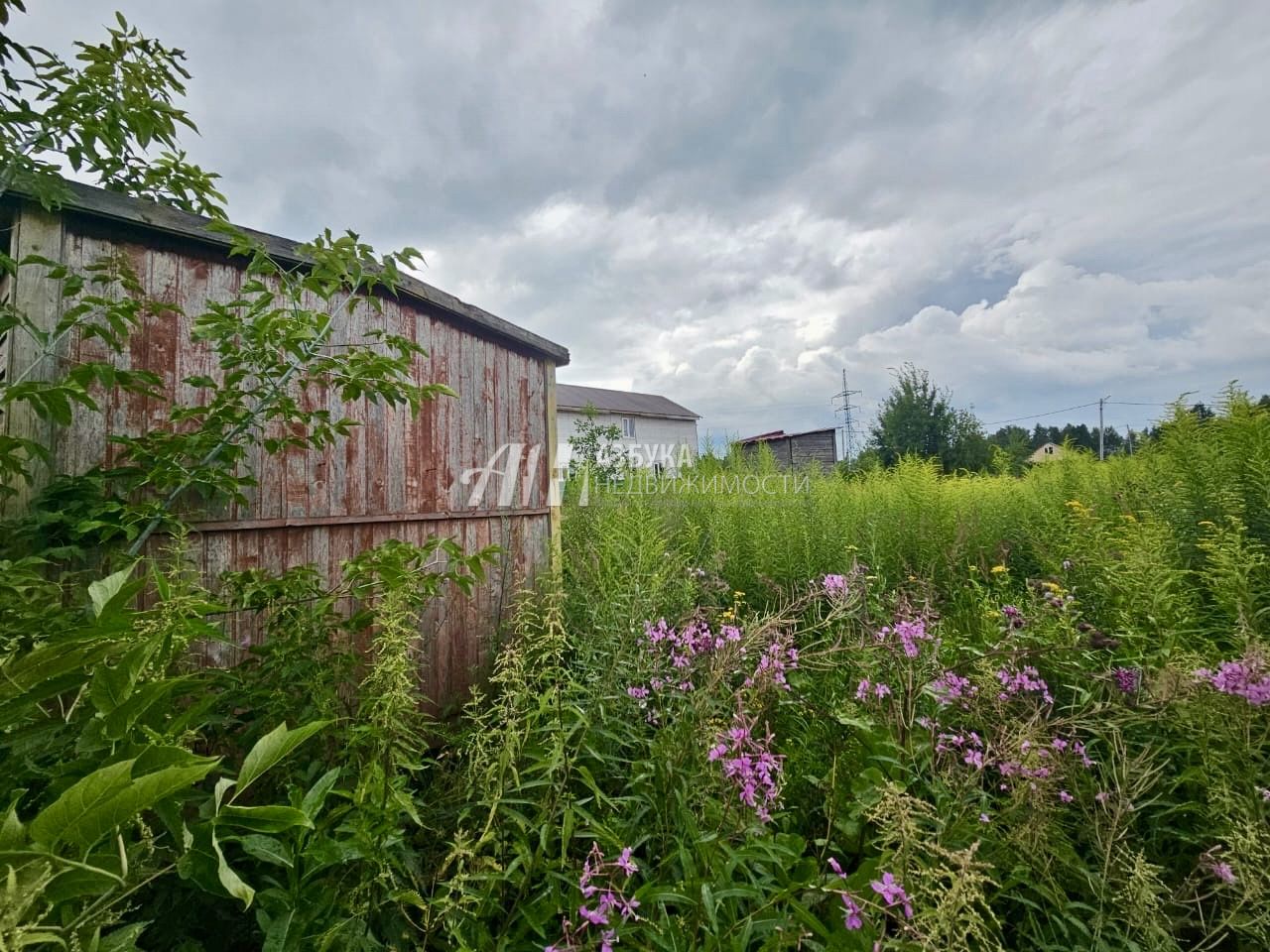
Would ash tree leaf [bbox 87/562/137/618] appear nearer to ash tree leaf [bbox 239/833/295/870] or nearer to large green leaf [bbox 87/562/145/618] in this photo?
large green leaf [bbox 87/562/145/618]

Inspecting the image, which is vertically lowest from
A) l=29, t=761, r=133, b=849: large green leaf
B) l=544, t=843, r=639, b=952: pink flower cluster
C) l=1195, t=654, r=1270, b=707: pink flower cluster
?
l=544, t=843, r=639, b=952: pink flower cluster

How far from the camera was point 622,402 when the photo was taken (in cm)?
2311

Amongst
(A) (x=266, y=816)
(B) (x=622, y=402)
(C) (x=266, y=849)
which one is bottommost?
(C) (x=266, y=849)

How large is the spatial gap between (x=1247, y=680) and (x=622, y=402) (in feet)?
73.3

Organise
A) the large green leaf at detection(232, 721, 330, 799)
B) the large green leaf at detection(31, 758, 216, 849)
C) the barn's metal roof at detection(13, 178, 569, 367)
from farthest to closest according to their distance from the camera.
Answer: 1. the barn's metal roof at detection(13, 178, 569, 367)
2. the large green leaf at detection(232, 721, 330, 799)
3. the large green leaf at detection(31, 758, 216, 849)

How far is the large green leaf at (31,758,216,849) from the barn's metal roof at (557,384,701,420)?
19.2 meters

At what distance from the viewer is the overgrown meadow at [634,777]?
1.72ft

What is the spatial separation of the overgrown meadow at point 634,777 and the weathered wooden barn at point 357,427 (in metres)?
0.33

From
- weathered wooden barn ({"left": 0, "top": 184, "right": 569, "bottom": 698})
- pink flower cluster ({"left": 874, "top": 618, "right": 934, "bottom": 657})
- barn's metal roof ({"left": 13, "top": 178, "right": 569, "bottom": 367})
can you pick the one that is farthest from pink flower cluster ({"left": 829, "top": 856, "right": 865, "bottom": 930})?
barn's metal roof ({"left": 13, "top": 178, "right": 569, "bottom": 367})

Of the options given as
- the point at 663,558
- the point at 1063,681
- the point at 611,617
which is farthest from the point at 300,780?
the point at 1063,681

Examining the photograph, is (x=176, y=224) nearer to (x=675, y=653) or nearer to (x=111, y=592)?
(x=111, y=592)

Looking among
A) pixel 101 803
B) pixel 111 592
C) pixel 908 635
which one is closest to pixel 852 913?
pixel 908 635

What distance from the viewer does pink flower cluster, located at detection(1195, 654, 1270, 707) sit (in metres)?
1.18

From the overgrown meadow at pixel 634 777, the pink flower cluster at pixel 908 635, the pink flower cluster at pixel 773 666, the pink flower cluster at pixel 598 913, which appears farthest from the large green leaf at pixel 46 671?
the pink flower cluster at pixel 908 635
